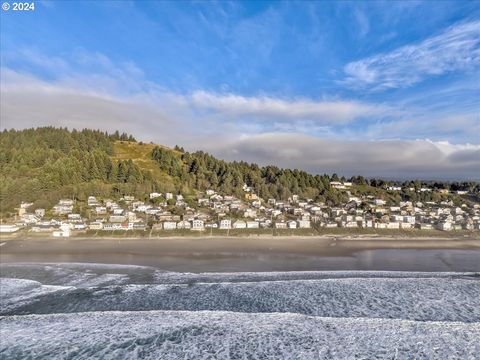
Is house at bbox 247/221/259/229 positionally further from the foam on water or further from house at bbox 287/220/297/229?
the foam on water

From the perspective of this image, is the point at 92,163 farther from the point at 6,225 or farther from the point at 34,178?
the point at 6,225

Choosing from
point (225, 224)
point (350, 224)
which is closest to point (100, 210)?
point (225, 224)

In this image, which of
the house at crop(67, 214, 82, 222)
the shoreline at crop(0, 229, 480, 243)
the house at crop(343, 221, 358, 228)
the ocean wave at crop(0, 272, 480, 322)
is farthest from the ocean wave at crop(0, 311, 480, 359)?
the house at crop(343, 221, 358, 228)

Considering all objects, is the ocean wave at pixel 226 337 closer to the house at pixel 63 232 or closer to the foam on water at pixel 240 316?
the foam on water at pixel 240 316

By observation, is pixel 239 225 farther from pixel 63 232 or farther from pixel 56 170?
pixel 56 170

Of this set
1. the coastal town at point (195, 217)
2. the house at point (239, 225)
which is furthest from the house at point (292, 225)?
the house at point (239, 225)
